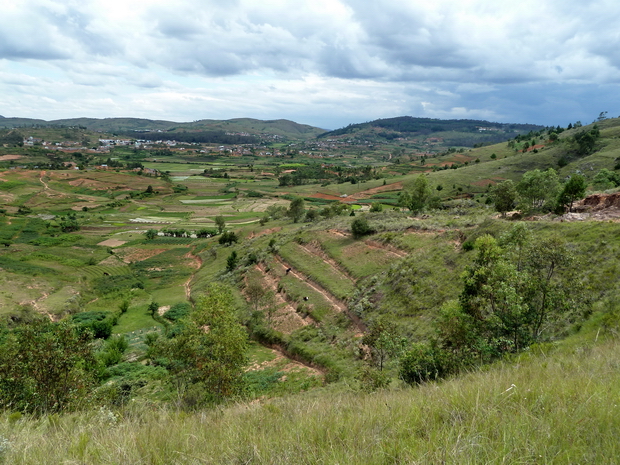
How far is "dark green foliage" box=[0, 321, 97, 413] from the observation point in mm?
12568

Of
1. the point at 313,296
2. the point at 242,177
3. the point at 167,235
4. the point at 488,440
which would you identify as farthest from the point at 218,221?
the point at 242,177

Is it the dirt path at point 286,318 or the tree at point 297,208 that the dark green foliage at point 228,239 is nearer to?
the tree at point 297,208

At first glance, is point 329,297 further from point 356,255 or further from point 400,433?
point 400,433

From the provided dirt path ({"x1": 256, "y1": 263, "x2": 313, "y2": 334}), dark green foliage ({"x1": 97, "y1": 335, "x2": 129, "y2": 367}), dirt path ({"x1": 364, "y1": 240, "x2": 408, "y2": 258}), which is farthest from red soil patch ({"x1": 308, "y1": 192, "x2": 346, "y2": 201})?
dark green foliage ({"x1": 97, "y1": 335, "x2": 129, "y2": 367})

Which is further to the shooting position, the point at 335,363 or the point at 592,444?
the point at 335,363

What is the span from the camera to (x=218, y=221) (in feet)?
311

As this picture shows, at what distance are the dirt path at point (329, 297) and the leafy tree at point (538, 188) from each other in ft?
93.3

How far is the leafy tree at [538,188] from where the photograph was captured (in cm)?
4453

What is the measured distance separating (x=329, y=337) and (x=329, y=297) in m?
6.93

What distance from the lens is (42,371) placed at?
511 inches

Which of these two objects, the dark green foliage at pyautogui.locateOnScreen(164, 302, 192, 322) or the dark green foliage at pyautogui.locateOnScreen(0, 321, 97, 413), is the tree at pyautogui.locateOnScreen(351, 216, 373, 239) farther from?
the dark green foliage at pyautogui.locateOnScreen(0, 321, 97, 413)

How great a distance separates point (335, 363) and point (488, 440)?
21107mm

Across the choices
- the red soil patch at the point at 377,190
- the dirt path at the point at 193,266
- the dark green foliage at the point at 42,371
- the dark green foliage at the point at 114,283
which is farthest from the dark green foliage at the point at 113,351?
the red soil patch at the point at 377,190

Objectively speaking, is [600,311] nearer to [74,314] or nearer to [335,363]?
[335,363]
